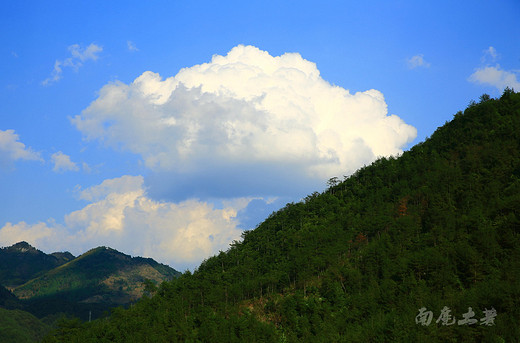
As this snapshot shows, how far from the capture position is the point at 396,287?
14275 centimetres

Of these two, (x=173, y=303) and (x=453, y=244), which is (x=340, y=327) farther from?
(x=173, y=303)

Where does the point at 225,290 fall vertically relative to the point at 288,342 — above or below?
above

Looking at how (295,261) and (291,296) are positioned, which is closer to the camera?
(291,296)

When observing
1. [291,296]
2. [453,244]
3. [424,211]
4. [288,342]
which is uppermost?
[424,211]

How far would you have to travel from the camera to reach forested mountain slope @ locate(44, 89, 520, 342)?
105062 millimetres

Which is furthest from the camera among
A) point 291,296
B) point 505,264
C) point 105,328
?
point 105,328

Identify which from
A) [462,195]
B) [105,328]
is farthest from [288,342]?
[462,195]

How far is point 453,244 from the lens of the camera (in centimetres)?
14712

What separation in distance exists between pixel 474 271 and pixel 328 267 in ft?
208

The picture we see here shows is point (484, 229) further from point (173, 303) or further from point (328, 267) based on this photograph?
point (173, 303)

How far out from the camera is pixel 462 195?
181375 millimetres

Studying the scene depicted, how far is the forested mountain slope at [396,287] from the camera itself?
105 meters

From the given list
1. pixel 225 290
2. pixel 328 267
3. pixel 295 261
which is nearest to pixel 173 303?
pixel 225 290

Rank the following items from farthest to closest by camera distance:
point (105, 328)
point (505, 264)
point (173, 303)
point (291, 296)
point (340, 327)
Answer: point (173, 303), point (105, 328), point (291, 296), point (340, 327), point (505, 264)
